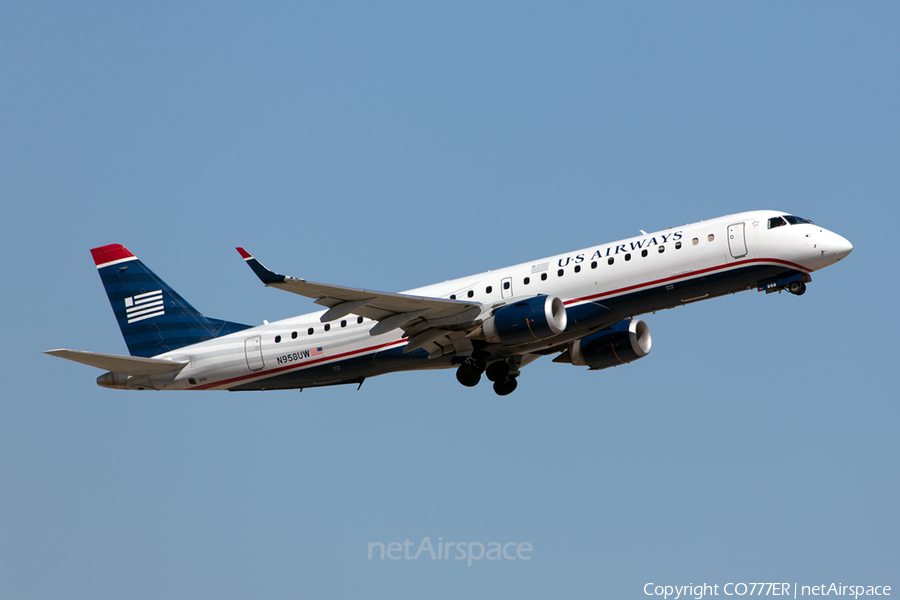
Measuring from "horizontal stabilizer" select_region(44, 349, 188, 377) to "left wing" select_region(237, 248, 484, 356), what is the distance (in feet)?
28.8

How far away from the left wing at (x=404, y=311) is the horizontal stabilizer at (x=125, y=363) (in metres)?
8.78

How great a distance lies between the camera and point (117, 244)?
133 feet

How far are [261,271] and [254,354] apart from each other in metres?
9.09

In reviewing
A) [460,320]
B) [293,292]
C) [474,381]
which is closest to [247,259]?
[293,292]

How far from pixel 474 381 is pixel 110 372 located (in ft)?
46.0

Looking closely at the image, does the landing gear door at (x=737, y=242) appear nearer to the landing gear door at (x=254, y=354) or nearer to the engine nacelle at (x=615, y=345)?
the engine nacelle at (x=615, y=345)

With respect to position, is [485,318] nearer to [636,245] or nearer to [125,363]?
[636,245]

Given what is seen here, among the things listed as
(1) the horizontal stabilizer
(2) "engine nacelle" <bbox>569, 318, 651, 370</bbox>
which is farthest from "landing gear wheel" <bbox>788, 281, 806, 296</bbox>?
(1) the horizontal stabilizer

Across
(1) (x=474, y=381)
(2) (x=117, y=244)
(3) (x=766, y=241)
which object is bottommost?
(1) (x=474, y=381)

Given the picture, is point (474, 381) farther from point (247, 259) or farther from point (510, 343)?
point (247, 259)

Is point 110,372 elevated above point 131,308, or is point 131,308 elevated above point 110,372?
point 131,308

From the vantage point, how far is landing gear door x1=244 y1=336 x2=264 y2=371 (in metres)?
36.3

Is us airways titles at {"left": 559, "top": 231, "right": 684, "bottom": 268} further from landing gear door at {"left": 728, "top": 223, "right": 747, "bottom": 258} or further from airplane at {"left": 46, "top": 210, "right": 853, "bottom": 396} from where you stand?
landing gear door at {"left": 728, "top": 223, "right": 747, "bottom": 258}

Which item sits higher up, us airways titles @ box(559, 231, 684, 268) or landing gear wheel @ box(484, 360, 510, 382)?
us airways titles @ box(559, 231, 684, 268)
